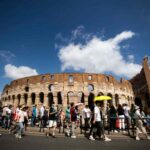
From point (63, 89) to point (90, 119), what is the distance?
1977 centimetres

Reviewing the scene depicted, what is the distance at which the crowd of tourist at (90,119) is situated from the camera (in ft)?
25.0

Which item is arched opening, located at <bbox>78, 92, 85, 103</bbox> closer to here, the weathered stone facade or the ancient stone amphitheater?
the ancient stone amphitheater

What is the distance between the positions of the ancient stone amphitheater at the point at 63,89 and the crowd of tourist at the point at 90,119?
50.0ft

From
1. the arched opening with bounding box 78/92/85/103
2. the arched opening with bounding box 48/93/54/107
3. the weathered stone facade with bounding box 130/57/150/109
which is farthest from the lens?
the weathered stone facade with bounding box 130/57/150/109

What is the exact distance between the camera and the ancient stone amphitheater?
28578mm

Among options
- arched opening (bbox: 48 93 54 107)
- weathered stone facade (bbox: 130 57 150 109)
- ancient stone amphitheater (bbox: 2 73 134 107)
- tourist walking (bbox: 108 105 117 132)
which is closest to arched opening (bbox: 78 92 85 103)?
ancient stone amphitheater (bbox: 2 73 134 107)

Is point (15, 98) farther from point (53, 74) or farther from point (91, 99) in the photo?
point (91, 99)

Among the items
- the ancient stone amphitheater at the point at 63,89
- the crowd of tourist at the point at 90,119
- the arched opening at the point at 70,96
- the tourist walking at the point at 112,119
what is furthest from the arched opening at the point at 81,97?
the tourist walking at the point at 112,119

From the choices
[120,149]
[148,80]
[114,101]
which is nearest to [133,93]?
[148,80]

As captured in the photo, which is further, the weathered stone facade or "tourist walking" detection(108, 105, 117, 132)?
the weathered stone facade

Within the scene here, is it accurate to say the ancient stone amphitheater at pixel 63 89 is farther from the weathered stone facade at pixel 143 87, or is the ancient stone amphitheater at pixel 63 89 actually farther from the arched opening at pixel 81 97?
the weathered stone facade at pixel 143 87

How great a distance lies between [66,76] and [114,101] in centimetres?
979

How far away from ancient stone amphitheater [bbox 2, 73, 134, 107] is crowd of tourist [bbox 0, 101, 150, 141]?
600 inches

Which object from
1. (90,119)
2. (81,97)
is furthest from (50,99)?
(90,119)
